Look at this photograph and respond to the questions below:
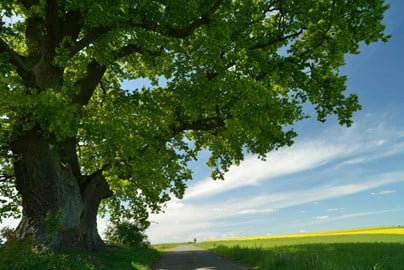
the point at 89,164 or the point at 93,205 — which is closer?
the point at 93,205

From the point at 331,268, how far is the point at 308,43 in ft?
43.3

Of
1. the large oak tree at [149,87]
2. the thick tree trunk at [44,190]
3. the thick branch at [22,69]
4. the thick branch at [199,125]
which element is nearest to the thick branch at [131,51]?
the large oak tree at [149,87]

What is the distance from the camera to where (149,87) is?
26.9 meters

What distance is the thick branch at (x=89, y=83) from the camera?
2506 centimetres

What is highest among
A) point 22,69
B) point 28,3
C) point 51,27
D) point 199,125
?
point 28,3

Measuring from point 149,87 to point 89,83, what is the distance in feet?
11.3

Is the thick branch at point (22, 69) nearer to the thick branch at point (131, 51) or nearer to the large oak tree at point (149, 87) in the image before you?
the large oak tree at point (149, 87)

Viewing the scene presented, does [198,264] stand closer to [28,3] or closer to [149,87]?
[149,87]

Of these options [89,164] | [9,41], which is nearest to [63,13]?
[9,41]

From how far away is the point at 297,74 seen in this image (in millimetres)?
23344

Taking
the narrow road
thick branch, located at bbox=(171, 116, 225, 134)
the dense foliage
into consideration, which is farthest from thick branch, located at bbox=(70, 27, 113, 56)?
the dense foliage

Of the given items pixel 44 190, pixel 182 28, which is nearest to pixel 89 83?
pixel 182 28

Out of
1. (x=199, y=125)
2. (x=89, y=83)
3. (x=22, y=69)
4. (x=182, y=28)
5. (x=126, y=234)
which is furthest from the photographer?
(x=126, y=234)

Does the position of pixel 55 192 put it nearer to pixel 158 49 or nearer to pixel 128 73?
pixel 158 49
